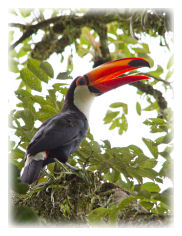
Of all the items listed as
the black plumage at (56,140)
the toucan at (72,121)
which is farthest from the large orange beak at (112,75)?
the black plumage at (56,140)

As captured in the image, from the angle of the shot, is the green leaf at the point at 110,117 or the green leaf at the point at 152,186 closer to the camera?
the green leaf at the point at 152,186

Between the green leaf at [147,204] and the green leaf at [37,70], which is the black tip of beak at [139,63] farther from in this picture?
the green leaf at [147,204]

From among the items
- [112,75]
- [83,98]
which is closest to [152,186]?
[112,75]

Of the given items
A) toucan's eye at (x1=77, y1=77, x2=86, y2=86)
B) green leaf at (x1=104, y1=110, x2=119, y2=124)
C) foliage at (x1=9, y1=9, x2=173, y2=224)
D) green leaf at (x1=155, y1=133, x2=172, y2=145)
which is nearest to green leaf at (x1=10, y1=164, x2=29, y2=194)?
foliage at (x1=9, y1=9, x2=173, y2=224)

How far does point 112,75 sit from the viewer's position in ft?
11.5

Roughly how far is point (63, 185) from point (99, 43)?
2793 millimetres

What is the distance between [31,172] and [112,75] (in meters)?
1.48

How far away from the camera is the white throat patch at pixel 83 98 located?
372 cm

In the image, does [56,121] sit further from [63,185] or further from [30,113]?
[63,185]

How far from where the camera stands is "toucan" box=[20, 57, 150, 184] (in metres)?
2.74

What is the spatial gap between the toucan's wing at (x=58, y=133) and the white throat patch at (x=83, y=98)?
390 mm

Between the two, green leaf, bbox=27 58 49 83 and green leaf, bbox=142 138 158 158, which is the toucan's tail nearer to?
green leaf, bbox=27 58 49 83

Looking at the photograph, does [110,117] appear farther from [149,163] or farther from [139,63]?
[149,163]

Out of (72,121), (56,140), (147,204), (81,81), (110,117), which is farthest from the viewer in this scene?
(110,117)
